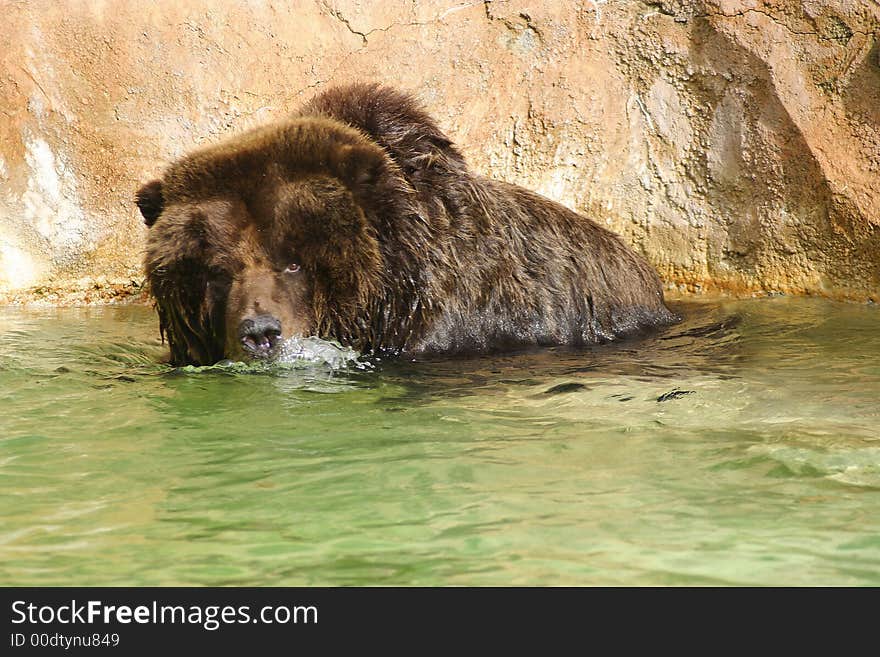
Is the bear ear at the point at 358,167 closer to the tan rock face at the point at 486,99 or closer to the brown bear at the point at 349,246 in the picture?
the brown bear at the point at 349,246

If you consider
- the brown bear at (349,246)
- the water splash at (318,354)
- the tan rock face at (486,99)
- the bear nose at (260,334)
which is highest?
the tan rock face at (486,99)

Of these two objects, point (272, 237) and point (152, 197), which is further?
point (152, 197)

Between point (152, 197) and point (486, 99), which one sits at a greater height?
point (486, 99)

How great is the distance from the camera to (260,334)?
5.31m

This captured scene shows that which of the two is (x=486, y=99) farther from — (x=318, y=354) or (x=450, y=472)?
(x=450, y=472)

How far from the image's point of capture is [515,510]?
3115 mm

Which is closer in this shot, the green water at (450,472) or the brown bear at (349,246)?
the green water at (450,472)

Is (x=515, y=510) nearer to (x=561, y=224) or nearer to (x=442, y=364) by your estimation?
(x=442, y=364)

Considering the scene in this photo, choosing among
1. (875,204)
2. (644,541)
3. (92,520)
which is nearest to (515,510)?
(644,541)

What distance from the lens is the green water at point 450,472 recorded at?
8.91 feet

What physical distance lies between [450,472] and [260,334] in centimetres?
203

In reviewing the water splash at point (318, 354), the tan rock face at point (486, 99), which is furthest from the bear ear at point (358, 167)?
the tan rock face at point (486, 99)

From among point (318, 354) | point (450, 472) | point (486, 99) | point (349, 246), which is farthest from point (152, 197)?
point (486, 99)

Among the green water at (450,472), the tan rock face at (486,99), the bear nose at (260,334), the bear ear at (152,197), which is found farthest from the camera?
the tan rock face at (486,99)
